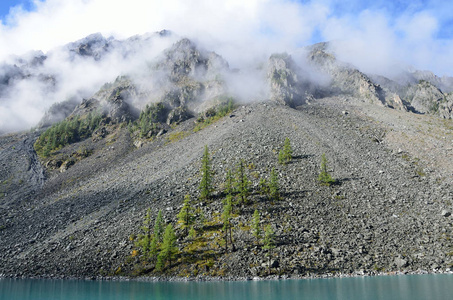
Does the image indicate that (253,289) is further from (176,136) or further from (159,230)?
(176,136)

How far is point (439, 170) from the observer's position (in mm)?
93625

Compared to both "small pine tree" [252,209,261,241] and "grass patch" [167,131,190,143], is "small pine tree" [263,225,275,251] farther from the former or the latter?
"grass patch" [167,131,190,143]

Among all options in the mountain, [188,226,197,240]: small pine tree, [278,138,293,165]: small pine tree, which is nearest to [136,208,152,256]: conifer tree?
the mountain

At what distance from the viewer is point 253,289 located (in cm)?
5138

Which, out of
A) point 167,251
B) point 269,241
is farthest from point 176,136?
point 269,241

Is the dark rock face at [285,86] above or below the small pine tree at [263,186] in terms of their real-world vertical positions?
above

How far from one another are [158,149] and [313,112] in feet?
252

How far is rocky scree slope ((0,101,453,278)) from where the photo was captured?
210ft

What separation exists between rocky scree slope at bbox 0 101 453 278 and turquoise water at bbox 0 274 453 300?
5584 millimetres

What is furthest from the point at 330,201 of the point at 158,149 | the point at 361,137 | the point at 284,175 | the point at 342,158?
the point at 158,149

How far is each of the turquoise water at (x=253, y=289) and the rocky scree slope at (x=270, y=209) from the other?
18.3ft

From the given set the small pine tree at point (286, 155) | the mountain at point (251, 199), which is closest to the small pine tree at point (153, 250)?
the mountain at point (251, 199)

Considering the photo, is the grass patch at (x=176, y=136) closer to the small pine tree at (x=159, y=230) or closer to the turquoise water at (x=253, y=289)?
the small pine tree at (x=159, y=230)

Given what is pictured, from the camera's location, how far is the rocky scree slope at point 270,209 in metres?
64.1
